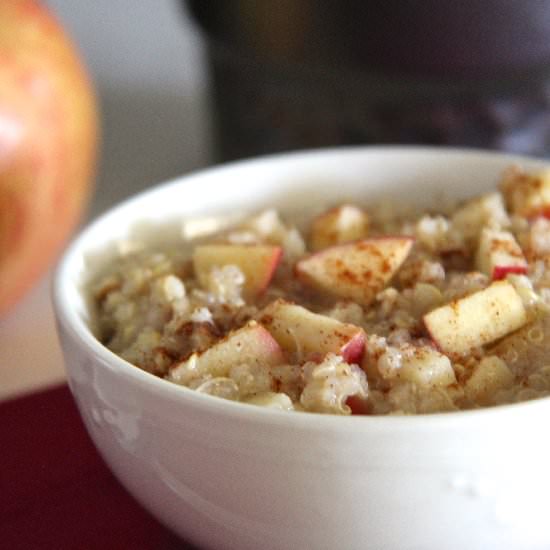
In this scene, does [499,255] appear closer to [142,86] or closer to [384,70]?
[384,70]

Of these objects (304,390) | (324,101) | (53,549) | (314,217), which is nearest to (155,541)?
(53,549)

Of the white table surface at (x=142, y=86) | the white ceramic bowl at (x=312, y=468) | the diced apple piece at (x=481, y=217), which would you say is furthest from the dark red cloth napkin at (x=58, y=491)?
the white table surface at (x=142, y=86)

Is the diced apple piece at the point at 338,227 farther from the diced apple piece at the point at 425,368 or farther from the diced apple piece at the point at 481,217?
the diced apple piece at the point at 425,368

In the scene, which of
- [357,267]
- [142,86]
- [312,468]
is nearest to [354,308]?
[357,267]

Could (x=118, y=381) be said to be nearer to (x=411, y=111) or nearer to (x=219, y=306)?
(x=219, y=306)

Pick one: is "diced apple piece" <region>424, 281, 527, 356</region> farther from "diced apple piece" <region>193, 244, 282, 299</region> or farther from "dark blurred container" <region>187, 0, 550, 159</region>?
"dark blurred container" <region>187, 0, 550, 159</region>
